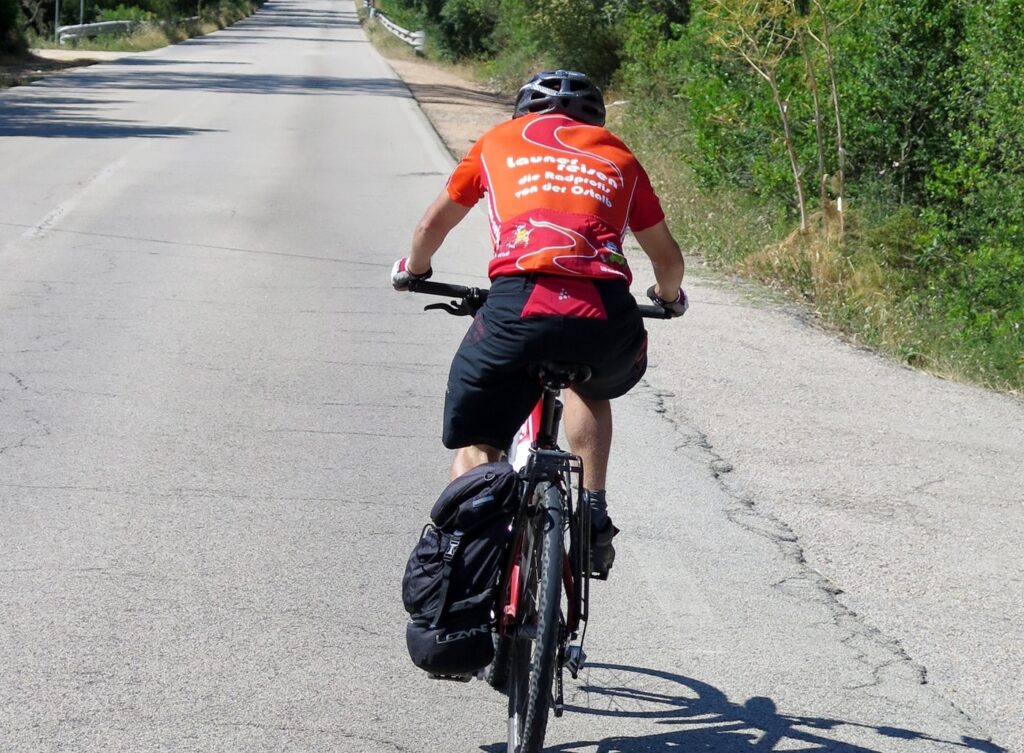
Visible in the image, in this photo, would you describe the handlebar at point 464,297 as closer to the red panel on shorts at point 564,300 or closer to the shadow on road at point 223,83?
the red panel on shorts at point 564,300

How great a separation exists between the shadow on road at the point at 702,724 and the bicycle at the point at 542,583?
1.18 feet

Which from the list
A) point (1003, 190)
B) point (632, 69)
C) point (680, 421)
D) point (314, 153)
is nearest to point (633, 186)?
point (680, 421)

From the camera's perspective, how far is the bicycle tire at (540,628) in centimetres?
338

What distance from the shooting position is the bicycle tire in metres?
3.38

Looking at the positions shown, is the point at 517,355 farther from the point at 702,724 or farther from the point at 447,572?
the point at 702,724

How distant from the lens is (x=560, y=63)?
31.9 meters

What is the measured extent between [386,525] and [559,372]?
2205 mm

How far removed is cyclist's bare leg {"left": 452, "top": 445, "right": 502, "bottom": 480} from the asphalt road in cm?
74

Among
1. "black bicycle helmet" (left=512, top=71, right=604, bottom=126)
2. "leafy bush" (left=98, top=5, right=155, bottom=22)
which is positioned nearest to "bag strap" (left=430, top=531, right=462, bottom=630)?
"black bicycle helmet" (left=512, top=71, right=604, bottom=126)

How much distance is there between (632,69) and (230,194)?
998 centimetres

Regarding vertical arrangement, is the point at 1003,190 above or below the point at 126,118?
A: above

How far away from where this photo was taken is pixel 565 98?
3967 mm

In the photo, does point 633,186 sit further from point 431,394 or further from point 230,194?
point 230,194

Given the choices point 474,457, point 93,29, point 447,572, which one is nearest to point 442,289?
point 474,457
